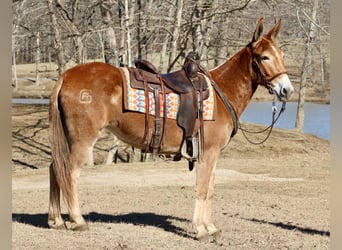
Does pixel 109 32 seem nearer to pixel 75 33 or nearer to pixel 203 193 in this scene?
pixel 75 33

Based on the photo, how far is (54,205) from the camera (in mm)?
5965

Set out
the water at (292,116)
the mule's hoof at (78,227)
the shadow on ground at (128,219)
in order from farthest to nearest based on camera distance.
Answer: the water at (292,116) → the shadow on ground at (128,219) → the mule's hoof at (78,227)

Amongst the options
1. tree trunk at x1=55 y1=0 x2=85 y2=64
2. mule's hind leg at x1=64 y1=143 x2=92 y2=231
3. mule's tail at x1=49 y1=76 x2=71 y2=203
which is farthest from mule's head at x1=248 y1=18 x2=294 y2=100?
tree trunk at x1=55 y1=0 x2=85 y2=64

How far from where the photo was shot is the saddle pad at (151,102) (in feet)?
18.3

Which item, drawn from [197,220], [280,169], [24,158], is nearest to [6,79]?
[197,220]

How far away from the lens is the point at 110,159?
49.9ft

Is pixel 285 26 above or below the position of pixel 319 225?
above

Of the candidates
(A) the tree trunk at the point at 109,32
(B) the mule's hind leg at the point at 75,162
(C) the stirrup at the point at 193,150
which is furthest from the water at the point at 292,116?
(B) the mule's hind leg at the point at 75,162

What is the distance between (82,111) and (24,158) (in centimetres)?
1189

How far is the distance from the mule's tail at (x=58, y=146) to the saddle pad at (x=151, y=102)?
71 centimetres

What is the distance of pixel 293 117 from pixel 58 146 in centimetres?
2397

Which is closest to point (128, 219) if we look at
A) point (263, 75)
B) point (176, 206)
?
point (176, 206)

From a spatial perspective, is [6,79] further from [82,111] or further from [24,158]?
[24,158]

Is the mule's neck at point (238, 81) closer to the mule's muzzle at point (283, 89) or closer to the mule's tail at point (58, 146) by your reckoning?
the mule's muzzle at point (283, 89)
